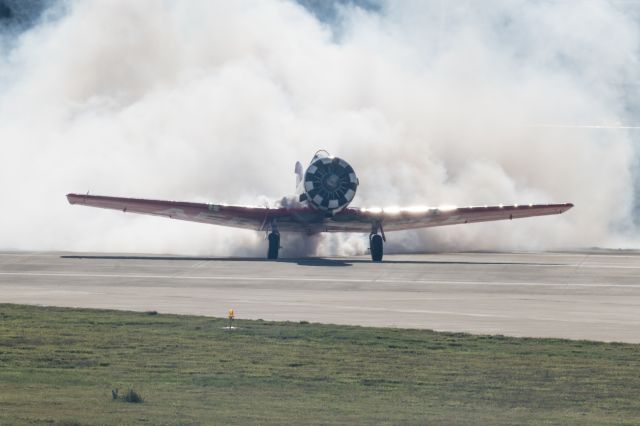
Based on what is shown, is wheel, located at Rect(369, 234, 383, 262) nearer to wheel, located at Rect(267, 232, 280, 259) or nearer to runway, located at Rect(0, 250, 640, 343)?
runway, located at Rect(0, 250, 640, 343)

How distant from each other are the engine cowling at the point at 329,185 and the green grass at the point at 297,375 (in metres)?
24.1

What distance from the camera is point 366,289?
39875 millimetres

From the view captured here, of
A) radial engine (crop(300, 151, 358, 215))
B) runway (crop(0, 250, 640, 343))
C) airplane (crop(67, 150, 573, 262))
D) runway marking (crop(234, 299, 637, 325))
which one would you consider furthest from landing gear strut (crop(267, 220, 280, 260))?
runway marking (crop(234, 299, 637, 325))

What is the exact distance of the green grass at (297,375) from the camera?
18516mm

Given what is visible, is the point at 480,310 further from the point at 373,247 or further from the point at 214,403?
the point at 373,247

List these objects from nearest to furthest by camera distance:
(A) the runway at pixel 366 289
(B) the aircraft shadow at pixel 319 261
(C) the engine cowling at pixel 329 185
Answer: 1. (A) the runway at pixel 366 289
2. (B) the aircraft shadow at pixel 319 261
3. (C) the engine cowling at pixel 329 185

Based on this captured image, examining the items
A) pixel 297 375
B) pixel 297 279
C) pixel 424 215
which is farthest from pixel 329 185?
pixel 297 375

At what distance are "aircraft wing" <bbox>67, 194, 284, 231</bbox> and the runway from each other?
1813 mm

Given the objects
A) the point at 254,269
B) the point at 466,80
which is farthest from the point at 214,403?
the point at 466,80

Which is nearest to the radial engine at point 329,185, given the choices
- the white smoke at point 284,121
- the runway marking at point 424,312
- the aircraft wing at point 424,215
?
the aircraft wing at point 424,215

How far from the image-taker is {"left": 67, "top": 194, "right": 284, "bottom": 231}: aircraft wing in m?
52.2

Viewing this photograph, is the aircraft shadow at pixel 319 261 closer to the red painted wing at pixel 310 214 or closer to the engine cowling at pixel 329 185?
the red painted wing at pixel 310 214

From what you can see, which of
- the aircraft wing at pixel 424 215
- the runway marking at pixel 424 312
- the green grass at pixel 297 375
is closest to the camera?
the green grass at pixel 297 375

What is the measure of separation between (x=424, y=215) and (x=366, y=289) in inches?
618
